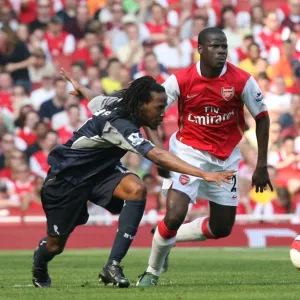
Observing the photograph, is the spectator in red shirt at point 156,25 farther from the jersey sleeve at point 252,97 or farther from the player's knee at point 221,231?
the jersey sleeve at point 252,97

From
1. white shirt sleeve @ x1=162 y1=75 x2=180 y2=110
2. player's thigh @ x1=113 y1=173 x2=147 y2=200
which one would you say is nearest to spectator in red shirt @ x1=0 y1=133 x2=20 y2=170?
white shirt sleeve @ x1=162 y1=75 x2=180 y2=110

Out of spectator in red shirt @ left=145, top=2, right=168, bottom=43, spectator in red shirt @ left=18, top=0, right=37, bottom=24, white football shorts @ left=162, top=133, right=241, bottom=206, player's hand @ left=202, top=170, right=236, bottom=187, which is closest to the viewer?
player's hand @ left=202, top=170, right=236, bottom=187

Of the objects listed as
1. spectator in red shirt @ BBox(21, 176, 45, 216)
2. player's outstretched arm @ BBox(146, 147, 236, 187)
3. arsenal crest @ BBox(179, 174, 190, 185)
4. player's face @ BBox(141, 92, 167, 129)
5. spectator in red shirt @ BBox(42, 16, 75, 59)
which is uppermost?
player's face @ BBox(141, 92, 167, 129)

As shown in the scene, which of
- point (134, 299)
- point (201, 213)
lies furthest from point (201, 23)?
point (134, 299)

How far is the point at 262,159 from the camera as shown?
33.9ft

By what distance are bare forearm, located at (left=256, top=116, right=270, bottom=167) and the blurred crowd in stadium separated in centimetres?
874

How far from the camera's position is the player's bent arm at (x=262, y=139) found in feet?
33.9

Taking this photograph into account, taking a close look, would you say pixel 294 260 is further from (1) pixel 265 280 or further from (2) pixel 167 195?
(2) pixel 167 195

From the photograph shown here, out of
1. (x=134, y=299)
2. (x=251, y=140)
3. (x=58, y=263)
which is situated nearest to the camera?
(x=134, y=299)

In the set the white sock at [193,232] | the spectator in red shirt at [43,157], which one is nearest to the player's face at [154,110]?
the white sock at [193,232]

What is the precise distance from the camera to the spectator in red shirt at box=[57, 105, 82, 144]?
2088 centimetres

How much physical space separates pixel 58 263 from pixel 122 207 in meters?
5.30

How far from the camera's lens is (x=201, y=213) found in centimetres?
1953

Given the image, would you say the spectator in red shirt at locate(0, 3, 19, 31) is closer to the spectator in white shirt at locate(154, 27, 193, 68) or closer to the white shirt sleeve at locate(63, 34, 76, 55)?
the white shirt sleeve at locate(63, 34, 76, 55)
